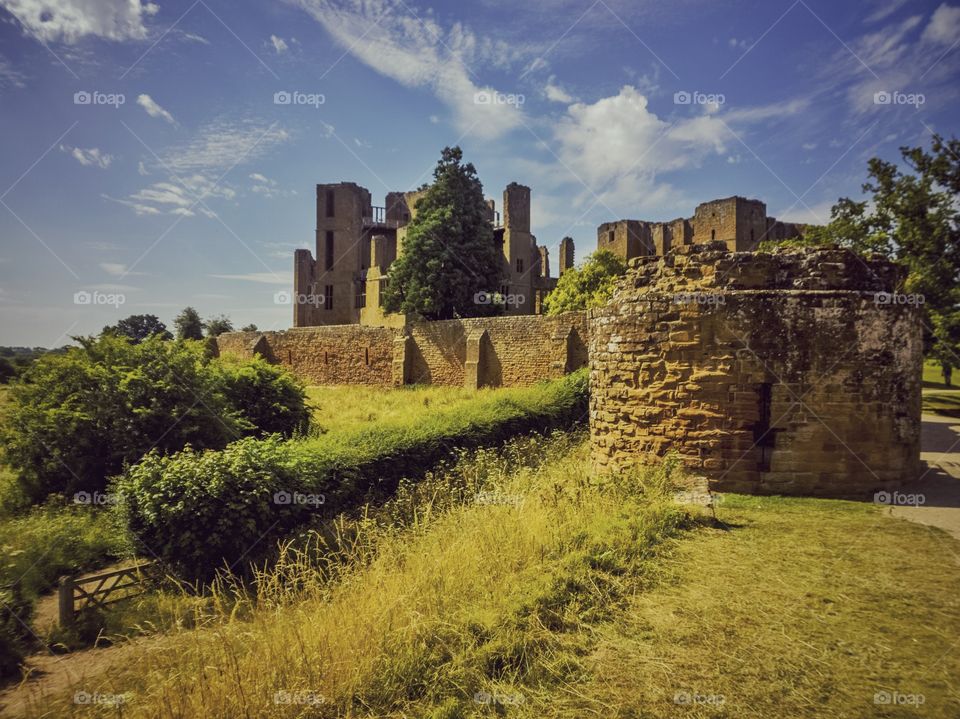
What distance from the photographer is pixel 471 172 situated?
2967cm

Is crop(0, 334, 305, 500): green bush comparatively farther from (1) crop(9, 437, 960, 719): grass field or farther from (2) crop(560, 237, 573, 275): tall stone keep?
(2) crop(560, 237, 573, 275): tall stone keep

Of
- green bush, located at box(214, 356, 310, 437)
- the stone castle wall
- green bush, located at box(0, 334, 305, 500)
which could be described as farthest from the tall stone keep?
green bush, located at box(0, 334, 305, 500)

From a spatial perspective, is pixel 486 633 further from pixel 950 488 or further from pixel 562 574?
pixel 950 488

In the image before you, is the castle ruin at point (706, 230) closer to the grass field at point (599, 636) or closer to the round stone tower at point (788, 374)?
the round stone tower at point (788, 374)

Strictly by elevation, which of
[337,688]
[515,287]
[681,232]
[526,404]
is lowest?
[337,688]

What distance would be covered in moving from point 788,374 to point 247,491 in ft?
25.9

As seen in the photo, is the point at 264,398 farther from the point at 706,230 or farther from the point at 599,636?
the point at 706,230

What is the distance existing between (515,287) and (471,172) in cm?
1160

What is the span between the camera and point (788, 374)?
7066mm

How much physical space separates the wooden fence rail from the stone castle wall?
14.8 metres

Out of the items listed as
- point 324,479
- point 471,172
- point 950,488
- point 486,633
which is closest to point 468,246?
point 471,172

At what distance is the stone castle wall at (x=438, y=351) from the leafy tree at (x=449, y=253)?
3732mm

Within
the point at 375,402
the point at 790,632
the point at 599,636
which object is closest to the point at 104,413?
the point at 375,402

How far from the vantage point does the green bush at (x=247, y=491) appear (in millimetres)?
7648
